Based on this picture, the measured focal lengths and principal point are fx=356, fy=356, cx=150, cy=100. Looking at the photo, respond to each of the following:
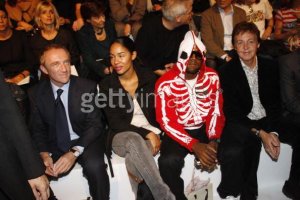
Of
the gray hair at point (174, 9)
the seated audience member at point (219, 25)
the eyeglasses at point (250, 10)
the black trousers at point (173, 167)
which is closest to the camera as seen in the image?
the black trousers at point (173, 167)

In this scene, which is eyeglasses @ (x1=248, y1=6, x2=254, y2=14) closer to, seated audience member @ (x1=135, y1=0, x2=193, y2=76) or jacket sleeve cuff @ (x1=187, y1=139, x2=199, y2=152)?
seated audience member @ (x1=135, y1=0, x2=193, y2=76)

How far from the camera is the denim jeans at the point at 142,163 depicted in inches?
101

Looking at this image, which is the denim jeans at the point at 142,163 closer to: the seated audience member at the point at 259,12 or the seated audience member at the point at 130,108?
the seated audience member at the point at 130,108

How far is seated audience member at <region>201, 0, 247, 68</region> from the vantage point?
3992 mm

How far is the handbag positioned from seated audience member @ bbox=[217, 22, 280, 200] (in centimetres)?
9

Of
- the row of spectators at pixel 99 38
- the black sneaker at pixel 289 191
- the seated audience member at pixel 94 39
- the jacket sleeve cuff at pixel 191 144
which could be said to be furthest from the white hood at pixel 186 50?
the black sneaker at pixel 289 191

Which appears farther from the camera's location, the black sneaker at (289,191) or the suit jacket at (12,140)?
the black sneaker at (289,191)

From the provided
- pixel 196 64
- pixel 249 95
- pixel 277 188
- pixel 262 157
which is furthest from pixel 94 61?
pixel 277 188

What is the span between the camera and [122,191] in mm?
2906

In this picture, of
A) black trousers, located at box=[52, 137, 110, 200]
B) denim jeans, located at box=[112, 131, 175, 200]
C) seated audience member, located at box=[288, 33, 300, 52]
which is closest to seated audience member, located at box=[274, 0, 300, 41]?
seated audience member, located at box=[288, 33, 300, 52]

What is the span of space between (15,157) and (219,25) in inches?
117

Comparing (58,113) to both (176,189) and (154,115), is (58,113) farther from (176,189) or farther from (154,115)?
(176,189)

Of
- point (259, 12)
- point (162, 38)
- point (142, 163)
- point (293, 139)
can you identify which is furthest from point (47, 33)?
point (293, 139)

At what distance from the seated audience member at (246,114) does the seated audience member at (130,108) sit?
1.95 feet
